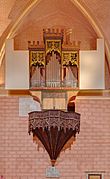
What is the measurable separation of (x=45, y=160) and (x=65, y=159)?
43 centimetres

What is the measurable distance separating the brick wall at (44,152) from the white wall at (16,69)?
0.87 metres

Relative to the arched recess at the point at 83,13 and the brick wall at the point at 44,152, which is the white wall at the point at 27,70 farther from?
the brick wall at the point at 44,152

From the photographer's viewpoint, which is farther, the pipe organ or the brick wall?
the brick wall

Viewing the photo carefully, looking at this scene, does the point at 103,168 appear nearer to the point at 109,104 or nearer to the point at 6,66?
the point at 109,104

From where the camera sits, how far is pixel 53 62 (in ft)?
29.6

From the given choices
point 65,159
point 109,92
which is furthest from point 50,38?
point 65,159

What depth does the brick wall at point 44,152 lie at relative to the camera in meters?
9.91

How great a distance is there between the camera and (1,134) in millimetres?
9984

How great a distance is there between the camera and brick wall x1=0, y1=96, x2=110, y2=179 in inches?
390

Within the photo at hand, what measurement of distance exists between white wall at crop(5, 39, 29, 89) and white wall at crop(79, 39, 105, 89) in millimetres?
1108

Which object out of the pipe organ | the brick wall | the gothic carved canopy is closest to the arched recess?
the pipe organ

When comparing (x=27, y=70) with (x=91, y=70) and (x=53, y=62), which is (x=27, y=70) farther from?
(x=91, y=70)

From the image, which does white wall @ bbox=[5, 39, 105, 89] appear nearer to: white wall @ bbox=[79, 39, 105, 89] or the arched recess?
white wall @ bbox=[79, 39, 105, 89]

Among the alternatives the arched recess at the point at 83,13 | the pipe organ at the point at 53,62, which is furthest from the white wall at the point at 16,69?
the arched recess at the point at 83,13
